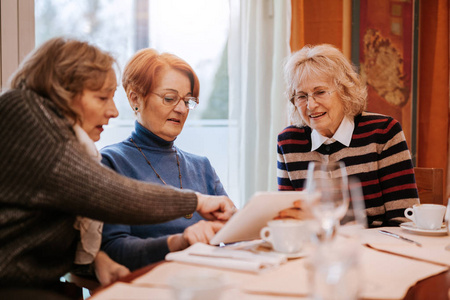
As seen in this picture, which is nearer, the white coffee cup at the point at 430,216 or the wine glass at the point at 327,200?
the wine glass at the point at 327,200

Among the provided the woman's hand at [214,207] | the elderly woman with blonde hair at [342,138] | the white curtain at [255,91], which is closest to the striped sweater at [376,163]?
the elderly woman with blonde hair at [342,138]

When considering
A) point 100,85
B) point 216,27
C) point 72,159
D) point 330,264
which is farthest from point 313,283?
point 216,27

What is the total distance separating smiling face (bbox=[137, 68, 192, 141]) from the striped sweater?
606 mm

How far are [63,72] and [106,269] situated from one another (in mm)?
575

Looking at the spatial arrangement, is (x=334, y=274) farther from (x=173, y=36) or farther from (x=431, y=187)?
(x=173, y=36)

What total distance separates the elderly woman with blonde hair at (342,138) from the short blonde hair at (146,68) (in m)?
0.61

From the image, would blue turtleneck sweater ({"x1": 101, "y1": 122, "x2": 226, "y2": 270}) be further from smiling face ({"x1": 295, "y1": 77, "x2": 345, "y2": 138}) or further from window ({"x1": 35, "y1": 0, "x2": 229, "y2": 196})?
window ({"x1": 35, "y1": 0, "x2": 229, "y2": 196})

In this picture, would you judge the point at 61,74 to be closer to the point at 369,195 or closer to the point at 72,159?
the point at 72,159

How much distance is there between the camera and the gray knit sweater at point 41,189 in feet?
3.57

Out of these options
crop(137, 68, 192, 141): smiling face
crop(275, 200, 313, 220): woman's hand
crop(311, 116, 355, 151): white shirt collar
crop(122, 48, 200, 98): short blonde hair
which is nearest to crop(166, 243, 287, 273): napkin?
crop(275, 200, 313, 220): woman's hand

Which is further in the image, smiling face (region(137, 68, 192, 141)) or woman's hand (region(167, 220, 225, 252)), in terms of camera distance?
smiling face (region(137, 68, 192, 141))

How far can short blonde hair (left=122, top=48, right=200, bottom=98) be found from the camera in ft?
6.32

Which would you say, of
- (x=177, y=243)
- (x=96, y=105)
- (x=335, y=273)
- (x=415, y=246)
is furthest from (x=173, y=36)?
(x=335, y=273)

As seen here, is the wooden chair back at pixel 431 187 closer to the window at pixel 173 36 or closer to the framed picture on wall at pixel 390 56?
the window at pixel 173 36
